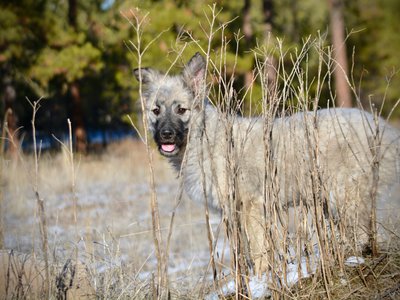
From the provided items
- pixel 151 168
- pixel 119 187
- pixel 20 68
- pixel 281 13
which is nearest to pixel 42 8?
pixel 20 68

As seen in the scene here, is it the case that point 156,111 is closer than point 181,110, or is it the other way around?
point 181,110

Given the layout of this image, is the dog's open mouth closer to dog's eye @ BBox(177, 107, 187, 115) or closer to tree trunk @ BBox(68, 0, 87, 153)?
dog's eye @ BBox(177, 107, 187, 115)

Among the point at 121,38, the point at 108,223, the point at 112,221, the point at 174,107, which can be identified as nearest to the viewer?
the point at 112,221

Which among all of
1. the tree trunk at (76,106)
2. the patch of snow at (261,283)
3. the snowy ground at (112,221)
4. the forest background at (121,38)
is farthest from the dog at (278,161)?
the tree trunk at (76,106)

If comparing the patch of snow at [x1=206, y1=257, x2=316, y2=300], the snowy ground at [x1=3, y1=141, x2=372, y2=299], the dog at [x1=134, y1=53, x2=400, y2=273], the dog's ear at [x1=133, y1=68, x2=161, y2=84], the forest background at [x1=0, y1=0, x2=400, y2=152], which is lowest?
the snowy ground at [x1=3, y1=141, x2=372, y2=299]

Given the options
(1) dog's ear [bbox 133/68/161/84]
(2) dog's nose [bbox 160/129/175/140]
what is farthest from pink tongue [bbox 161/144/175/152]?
(1) dog's ear [bbox 133/68/161/84]

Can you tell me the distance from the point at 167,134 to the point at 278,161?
1.04 m

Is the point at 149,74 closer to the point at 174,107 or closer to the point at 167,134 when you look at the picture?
the point at 174,107

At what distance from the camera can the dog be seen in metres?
3.05

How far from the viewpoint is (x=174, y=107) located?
4.96m

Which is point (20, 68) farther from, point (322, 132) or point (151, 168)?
point (151, 168)

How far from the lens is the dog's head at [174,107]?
4754 mm

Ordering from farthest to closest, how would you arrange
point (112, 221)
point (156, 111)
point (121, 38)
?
point (121, 38) → point (156, 111) → point (112, 221)

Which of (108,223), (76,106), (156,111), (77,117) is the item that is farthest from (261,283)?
(77,117)
